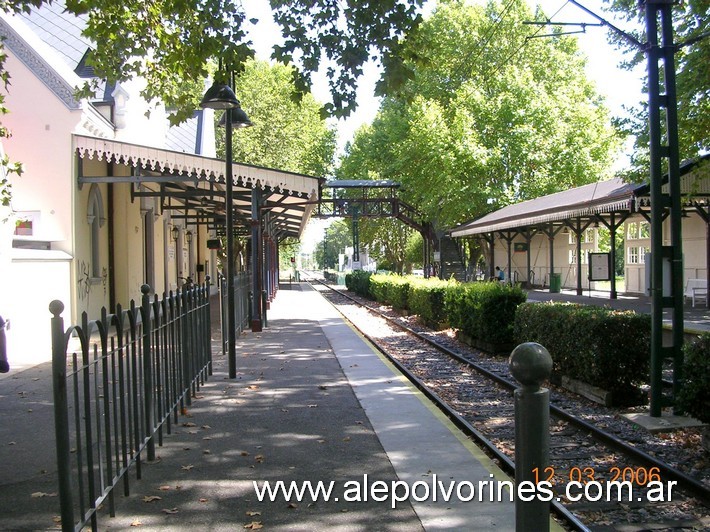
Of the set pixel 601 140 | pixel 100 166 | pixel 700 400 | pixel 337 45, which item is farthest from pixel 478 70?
pixel 700 400

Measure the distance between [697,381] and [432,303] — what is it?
12.4 meters

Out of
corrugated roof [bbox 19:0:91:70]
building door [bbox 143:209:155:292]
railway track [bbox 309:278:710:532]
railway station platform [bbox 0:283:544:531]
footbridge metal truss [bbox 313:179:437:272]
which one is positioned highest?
corrugated roof [bbox 19:0:91:70]

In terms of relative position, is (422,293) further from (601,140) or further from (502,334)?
(601,140)

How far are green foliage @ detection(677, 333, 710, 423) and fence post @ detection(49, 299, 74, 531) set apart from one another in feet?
16.3

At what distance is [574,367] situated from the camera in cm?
880

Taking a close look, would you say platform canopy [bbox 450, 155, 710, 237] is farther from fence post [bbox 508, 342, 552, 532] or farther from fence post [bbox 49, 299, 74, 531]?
fence post [bbox 49, 299, 74, 531]

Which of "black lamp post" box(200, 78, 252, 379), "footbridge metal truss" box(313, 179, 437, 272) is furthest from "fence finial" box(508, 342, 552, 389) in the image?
"footbridge metal truss" box(313, 179, 437, 272)

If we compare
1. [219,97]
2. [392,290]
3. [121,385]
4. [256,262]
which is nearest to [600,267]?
[392,290]

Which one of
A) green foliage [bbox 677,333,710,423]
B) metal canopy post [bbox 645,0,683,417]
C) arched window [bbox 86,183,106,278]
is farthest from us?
arched window [bbox 86,183,106,278]

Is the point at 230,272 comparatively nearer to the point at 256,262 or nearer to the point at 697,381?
the point at 697,381

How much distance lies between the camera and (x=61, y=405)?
3340 millimetres

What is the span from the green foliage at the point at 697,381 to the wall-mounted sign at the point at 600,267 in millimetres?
19859

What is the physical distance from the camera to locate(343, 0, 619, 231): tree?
3728 cm

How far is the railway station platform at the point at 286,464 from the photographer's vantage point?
4398 mm
